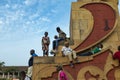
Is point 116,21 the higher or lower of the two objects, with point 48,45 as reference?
higher

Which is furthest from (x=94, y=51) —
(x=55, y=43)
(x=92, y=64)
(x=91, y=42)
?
(x=55, y=43)

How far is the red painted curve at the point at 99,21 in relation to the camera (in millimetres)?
13744

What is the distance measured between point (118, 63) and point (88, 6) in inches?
204

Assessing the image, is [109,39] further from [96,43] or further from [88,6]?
[88,6]

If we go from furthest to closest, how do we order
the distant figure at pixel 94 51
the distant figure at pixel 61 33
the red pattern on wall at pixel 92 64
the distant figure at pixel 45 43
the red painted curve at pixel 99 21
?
the distant figure at pixel 61 33, the red painted curve at pixel 99 21, the distant figure at pixel 45 43, the distant figure at pixel 94 51, the red pattern on wall at pixel 92 64

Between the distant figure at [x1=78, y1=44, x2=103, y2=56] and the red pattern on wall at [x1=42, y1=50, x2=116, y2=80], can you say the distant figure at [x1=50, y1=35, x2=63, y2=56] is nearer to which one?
the distant figure at [x1=78, y1=44, x2=103, y2=56]

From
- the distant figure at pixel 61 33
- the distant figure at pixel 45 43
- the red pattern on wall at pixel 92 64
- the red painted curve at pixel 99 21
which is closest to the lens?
the red pattern on wall at pixel 92 64

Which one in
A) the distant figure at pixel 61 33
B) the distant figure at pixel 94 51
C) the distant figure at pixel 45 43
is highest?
the distant figure at pixel 61 33

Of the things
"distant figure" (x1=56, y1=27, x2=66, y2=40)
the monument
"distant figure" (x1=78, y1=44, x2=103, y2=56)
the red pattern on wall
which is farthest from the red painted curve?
the red pattern on wall

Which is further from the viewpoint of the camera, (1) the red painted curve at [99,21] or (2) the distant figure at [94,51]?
(1) the red painted curve at [99,21]

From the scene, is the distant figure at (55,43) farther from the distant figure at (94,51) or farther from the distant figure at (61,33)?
the distant figure at (94,51)

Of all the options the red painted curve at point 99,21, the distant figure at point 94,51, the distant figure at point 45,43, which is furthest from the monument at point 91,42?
the distant figure at point 45,43

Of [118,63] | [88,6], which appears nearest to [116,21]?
[88,6]

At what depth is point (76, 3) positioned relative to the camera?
1517 centimetres
